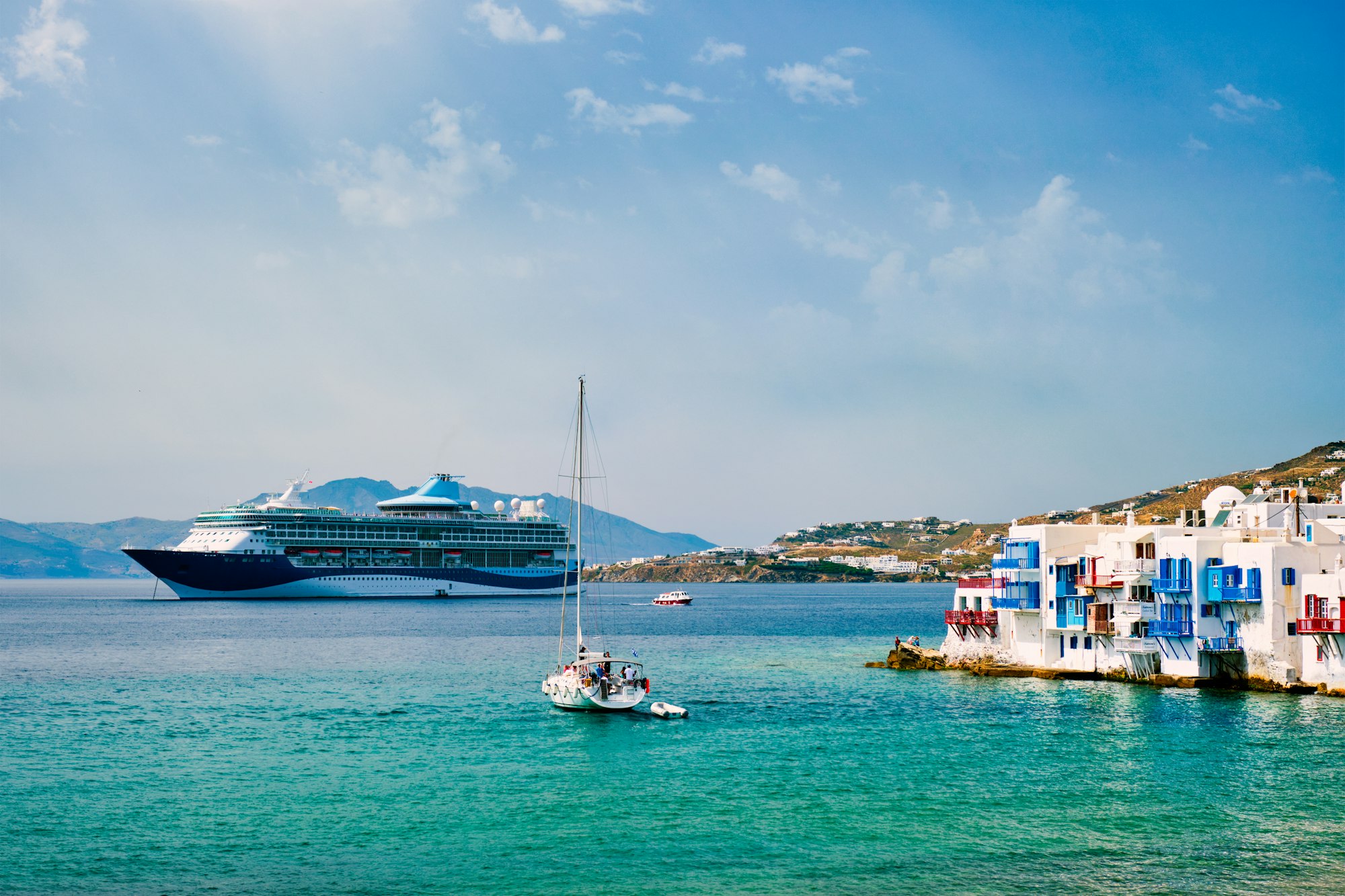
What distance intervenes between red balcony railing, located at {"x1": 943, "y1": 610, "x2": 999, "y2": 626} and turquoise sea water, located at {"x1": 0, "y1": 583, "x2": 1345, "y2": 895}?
3104mm

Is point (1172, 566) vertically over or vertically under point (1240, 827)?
over

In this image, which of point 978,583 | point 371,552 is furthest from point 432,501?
point 978,583

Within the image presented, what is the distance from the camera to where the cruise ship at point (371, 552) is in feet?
450

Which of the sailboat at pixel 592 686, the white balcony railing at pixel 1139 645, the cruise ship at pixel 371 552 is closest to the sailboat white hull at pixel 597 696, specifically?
the sailboat at pixel 592 686

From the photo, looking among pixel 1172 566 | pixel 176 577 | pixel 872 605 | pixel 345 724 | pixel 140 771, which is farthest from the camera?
pixel 872 605

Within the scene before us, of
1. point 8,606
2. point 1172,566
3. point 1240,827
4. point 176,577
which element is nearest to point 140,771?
point 1240,827

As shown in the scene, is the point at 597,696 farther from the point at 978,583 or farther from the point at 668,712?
the point at 978,583

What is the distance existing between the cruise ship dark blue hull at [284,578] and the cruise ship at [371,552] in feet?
0.37

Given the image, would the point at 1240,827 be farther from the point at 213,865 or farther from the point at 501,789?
the point at 213,865

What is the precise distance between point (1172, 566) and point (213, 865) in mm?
38039

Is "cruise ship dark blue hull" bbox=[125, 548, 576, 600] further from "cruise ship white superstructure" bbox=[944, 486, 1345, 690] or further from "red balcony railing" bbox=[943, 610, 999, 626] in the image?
"cruise ship white superstructure" bbox=[944, 486, 1345, 690]

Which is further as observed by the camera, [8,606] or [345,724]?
[8,606]

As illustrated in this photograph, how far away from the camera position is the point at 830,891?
858 inches

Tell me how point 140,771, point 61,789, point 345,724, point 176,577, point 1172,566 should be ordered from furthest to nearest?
point 176,577, point 1172,566, point 345,724, point 140,771, point 61,789
